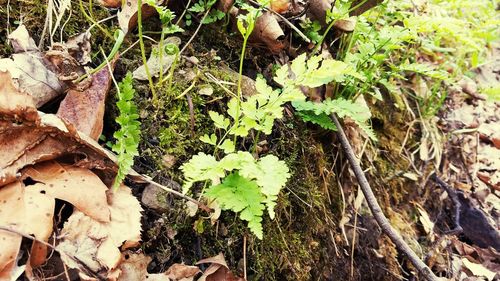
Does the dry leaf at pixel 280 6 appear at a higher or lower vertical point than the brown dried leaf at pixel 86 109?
higher

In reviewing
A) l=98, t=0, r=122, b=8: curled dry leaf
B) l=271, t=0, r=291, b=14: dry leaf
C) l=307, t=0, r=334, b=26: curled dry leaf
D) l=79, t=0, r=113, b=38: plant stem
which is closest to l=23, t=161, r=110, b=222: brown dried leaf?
l=79, t=0, r=113, b=38: plant stem

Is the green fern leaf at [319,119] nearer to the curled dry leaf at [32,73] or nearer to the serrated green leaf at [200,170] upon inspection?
the serrated green leaf at [200,170]

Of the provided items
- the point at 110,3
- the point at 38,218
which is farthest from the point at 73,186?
the point at 110,3

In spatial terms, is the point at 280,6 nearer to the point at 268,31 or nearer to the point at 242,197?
the point at 268,31

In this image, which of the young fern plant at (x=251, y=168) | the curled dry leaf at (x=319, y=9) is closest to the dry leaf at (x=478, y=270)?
the young fern plant at (x=251, y=168)

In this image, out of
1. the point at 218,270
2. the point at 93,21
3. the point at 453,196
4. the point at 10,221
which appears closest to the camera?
the point at 10,221

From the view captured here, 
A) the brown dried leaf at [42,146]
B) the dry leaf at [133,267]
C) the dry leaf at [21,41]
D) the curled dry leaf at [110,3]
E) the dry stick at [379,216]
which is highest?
the curled dry leaf at [110,3]

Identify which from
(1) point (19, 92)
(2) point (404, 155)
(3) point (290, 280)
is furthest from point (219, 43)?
(2) point (404, 155)
